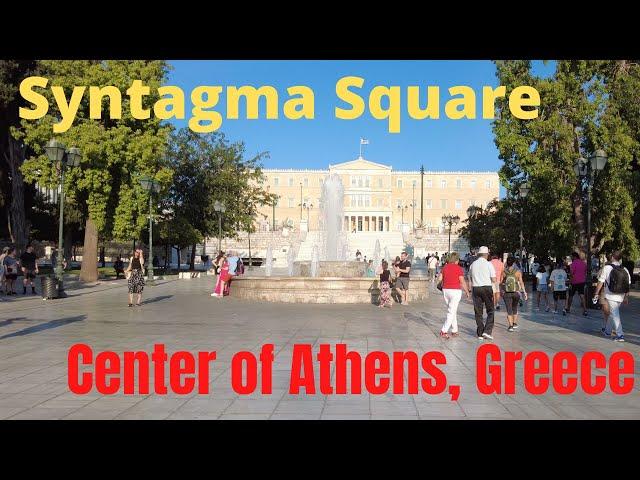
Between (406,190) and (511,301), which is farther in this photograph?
(406,190)

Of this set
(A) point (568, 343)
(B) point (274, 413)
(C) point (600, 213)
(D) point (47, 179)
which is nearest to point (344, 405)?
(B) point (274, 413)

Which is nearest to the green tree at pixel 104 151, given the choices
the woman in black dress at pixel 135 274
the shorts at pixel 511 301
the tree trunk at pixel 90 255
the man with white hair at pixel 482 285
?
the tree trunk at pixel 90 255

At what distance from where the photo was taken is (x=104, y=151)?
96.4 ft

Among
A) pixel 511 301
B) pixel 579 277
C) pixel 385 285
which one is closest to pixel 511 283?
pixel 511 301

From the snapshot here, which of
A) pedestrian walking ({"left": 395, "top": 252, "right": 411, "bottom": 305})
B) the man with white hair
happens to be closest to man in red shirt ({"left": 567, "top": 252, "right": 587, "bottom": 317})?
pedestrian walking ({"left": 395, "top": 252, "right": 411, "bottom": 305})

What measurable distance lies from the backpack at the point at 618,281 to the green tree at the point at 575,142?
1404 cm

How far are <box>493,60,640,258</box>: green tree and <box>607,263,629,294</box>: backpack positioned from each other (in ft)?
46.1

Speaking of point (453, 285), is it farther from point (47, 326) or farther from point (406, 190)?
point (406, 190)

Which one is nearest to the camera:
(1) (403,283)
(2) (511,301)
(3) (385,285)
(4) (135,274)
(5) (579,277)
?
(2) (511,301)

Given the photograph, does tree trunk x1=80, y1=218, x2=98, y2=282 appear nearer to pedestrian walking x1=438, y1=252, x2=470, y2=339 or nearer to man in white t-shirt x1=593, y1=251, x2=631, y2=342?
pedestrian walking x1=438, y1=252, x2=470, y2=339

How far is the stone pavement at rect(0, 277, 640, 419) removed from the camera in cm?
641

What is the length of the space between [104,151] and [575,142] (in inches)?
840

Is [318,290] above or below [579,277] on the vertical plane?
below
